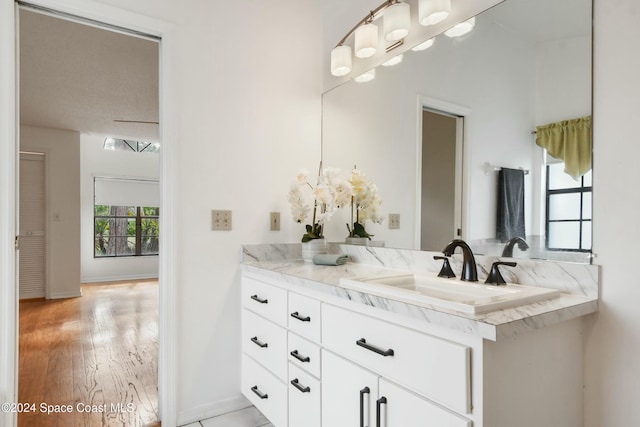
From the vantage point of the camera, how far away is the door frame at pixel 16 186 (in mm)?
1606

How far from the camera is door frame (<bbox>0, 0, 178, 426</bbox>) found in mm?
1606

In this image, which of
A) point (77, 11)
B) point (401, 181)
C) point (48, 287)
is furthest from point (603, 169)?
point (48, 287)

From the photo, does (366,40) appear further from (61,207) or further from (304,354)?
(61,207)

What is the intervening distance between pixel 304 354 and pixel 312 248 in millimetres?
734

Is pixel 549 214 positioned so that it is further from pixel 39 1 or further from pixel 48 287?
pixel 48 287

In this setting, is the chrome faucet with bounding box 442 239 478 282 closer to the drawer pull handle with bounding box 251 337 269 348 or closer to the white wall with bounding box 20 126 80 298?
the drawer pull handle with bounding box 251 337 269 348

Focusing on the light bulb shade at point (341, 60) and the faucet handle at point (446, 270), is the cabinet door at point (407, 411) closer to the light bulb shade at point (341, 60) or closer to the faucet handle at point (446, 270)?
the faucet handle at point (446, 270)

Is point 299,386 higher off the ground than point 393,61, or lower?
lower

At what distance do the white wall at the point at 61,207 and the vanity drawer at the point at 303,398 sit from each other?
202 inches

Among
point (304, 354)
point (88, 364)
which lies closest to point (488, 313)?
point (304, 354)

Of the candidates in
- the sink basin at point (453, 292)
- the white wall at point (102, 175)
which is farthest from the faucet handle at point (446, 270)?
the white wall at point (102, 175)

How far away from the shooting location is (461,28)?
1.62m

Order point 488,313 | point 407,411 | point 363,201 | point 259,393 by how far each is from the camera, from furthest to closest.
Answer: point 363,201
point 259,393
point 407,411
point 488,313

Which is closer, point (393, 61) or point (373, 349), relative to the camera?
point (373, 349)
